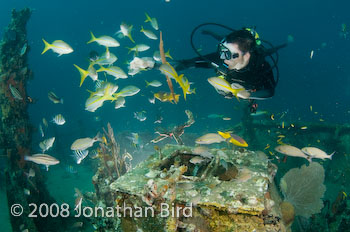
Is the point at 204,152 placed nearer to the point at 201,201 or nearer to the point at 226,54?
the point at 201,201

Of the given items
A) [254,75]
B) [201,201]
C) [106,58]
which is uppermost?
[106,58]

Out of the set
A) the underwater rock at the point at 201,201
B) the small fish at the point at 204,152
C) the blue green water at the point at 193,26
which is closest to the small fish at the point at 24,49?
the underwater rock at the point at 201,201

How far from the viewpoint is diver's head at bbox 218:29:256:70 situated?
12.2ft

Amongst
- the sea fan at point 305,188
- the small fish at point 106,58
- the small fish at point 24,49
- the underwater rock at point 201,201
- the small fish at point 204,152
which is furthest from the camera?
the small fish at point 106,58

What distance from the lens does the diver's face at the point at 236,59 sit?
373cm

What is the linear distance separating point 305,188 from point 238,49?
11.6 feet

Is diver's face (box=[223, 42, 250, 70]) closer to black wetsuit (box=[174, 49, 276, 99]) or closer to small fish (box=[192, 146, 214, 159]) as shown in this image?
black wetsuit (box=[174, 49, 276, 99])

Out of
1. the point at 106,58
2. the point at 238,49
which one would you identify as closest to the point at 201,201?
the point at 238,49

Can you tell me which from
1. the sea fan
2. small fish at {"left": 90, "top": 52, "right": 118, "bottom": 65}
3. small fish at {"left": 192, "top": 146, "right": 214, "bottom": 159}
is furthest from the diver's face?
small fish at {"left": 90, "top": 52, "right": 118, "bottom": 65}

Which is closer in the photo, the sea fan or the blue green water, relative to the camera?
the sea fan

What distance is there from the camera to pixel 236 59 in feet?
12.3

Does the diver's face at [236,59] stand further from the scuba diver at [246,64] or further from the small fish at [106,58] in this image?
the small fish at [106,58]

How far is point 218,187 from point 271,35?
10718 centimetres

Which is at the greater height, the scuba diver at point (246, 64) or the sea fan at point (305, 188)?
the scuba diver at point (246, 64)
